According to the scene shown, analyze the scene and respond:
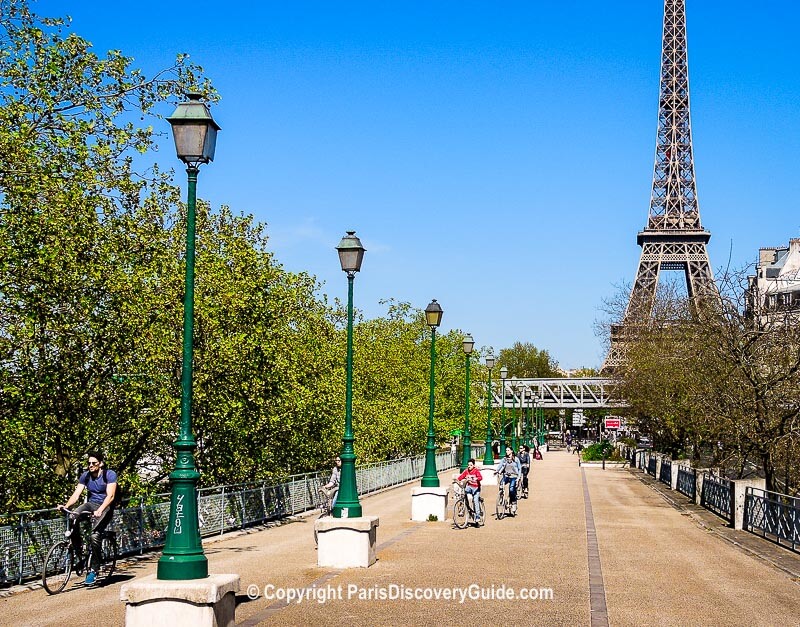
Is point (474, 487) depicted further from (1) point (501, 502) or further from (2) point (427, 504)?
(1) point (501, 502)

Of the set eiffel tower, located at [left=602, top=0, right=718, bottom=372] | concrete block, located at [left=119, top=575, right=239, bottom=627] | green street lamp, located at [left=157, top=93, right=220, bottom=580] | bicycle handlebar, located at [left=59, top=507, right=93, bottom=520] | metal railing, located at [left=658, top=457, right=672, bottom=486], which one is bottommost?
metal railing, located at [left=658, top=457, right=672, bottom=486]

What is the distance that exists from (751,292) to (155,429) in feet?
54.1

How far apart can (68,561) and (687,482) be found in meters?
26.0

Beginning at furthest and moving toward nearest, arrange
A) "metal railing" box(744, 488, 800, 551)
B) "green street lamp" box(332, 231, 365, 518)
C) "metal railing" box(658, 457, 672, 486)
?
"metal railing" box(658, 457, 672, 486)
"metal railing" box(744, 488, 800, 551)
"green street lamp" box(332, 231, 365, 518)

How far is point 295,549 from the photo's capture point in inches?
750

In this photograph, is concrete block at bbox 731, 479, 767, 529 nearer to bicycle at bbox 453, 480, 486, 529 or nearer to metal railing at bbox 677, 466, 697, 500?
bicycle at bbox 453, 480, 486, 529

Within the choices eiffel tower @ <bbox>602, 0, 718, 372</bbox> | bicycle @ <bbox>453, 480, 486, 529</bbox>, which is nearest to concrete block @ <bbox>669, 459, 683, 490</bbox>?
bicycle @ <bbox>453, 480, 486, 529</bbox>

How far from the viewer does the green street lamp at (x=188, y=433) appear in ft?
32.8

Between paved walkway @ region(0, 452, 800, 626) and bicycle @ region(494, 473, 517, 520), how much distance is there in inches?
28.2

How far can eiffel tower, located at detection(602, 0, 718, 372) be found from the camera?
332 feet

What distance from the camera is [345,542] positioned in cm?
1594

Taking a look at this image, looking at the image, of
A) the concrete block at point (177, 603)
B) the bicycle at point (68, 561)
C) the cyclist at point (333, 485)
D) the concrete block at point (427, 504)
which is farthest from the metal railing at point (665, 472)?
the concrete block at point (177, 603)

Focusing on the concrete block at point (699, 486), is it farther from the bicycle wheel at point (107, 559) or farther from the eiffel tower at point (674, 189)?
the eiffel tower at point (674, 189)

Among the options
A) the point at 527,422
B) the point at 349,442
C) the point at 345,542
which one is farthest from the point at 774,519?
the point at 527,422
